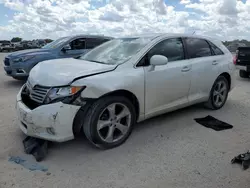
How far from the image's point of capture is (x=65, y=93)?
321cm

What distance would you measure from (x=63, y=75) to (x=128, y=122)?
1177 mm

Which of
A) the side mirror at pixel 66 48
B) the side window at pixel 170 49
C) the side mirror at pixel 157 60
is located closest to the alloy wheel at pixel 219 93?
the side window at pixel 170 49

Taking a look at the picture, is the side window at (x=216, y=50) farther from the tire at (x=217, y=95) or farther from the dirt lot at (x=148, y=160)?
the dirt lot at (x=148, y=160)

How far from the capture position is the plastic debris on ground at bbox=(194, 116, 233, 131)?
4469 millimetres

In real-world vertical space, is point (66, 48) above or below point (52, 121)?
above

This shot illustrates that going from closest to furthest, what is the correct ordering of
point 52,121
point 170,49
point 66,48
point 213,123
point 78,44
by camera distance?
point 52,121 < point 170,49 < point 213,123 < point 66,48 < point 78,44

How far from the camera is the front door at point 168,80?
3959 millimetres

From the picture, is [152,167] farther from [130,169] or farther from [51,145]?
[51,145]

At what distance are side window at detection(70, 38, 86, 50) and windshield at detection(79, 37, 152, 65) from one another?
417 centimetres

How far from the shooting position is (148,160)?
330 cm

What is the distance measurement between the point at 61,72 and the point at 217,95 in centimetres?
346

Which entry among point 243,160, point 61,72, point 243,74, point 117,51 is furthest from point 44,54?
point 243,74

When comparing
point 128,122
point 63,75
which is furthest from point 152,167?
point 63,75

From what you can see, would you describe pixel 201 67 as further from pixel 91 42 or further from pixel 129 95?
pixel 91 42
